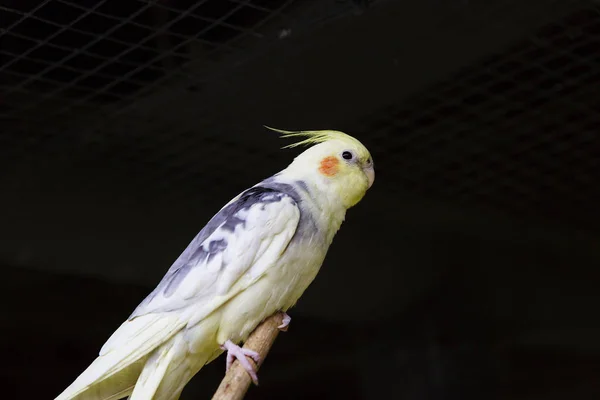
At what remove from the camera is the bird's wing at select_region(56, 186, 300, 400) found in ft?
5.47

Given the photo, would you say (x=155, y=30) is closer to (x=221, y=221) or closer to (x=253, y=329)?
(x=221, y=221)

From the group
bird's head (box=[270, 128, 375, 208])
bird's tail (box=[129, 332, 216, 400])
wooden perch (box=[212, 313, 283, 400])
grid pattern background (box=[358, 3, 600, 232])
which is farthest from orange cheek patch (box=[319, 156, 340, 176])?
grid pattern background (box=[358, 3, 600, 232])

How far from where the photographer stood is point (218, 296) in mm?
1699

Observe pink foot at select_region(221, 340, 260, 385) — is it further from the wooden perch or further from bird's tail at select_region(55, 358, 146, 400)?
bird's tail at select_region(55, 358, 146, 400)

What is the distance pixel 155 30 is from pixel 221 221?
68 centimetres

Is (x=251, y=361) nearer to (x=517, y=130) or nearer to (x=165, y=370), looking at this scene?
(x=165, y=370)

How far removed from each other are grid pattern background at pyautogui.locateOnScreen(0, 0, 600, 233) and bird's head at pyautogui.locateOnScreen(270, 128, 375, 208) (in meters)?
→ 0.50

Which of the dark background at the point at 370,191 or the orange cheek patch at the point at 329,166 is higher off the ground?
the orange cheek patch at the point at 329,166

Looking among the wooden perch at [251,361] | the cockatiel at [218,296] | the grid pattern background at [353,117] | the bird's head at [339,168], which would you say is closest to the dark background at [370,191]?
the grid pattern background at [353,117]

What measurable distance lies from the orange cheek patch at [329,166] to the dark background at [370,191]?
1.76 ft

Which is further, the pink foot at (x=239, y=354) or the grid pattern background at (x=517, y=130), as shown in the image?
the grid pattern background at (x=517, y=130)

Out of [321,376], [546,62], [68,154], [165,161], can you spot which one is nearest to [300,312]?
[321,376]

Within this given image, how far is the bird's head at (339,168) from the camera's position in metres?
1.89

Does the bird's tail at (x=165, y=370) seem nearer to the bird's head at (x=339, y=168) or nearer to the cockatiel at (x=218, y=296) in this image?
the cockatiel at (x=218, y=296)
